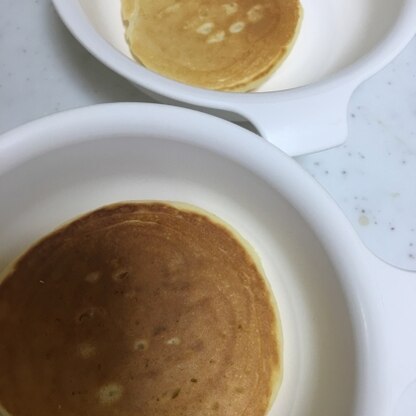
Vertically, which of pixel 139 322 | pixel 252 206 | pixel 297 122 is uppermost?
pixel 297 122

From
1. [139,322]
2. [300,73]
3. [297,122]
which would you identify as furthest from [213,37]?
[139,322]

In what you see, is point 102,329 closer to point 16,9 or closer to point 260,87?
point 260,87

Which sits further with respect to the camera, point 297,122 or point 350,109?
point 350,109

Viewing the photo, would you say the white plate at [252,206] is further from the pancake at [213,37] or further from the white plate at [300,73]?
the pancake at [213,37]

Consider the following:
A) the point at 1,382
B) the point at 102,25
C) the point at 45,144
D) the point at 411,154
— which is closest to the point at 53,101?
the point at 102,25

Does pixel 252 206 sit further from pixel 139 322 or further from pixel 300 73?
pixel 300 73

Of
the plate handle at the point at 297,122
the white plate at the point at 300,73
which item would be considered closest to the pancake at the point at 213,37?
the white plate at the point at 300,73

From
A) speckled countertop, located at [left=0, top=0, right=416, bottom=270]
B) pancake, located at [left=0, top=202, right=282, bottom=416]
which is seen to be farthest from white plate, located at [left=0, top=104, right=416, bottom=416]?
speckled countertop, located at [left=0, top=0, right=416, bottom=270]
